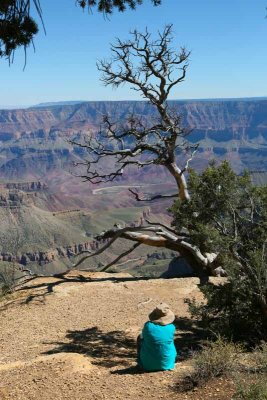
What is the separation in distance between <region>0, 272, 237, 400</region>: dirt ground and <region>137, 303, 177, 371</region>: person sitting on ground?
0.65 feet

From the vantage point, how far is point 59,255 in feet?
648

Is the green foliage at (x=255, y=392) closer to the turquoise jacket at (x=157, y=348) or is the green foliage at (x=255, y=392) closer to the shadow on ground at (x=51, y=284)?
the turquoise jacket at (x=157, y=348)

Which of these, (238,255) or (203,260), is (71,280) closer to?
(203,260)

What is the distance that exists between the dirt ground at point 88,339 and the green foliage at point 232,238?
1.38 m

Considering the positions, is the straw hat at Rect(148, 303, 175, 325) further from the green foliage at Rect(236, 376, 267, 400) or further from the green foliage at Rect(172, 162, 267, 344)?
the green foliage at Rect(236, 376, 267, 400)

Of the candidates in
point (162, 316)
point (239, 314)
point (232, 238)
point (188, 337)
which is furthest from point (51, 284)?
point (162, 316)

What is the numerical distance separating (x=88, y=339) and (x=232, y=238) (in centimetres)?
503

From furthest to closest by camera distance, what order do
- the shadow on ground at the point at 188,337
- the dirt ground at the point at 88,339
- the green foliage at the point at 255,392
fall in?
the shadow on ground at the point at 188,337 → the dirt ground at the point at 88,339 → the green foliage at the point at 255,392

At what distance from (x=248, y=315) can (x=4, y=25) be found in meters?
8.44

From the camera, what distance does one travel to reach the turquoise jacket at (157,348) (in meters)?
9.39

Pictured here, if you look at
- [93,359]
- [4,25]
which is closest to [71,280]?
[93,359]

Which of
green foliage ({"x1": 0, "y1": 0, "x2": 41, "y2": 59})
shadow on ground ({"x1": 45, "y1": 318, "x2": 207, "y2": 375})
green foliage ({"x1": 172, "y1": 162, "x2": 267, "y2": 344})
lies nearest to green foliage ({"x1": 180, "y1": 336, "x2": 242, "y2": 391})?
shadow on ground ({"x1": 45, "y1": 318, "x2": 207, "y2": 375})

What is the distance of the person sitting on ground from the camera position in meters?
9.40

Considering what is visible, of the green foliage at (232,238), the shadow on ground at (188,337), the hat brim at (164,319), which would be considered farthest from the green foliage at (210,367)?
the green foliage at (232,238)
